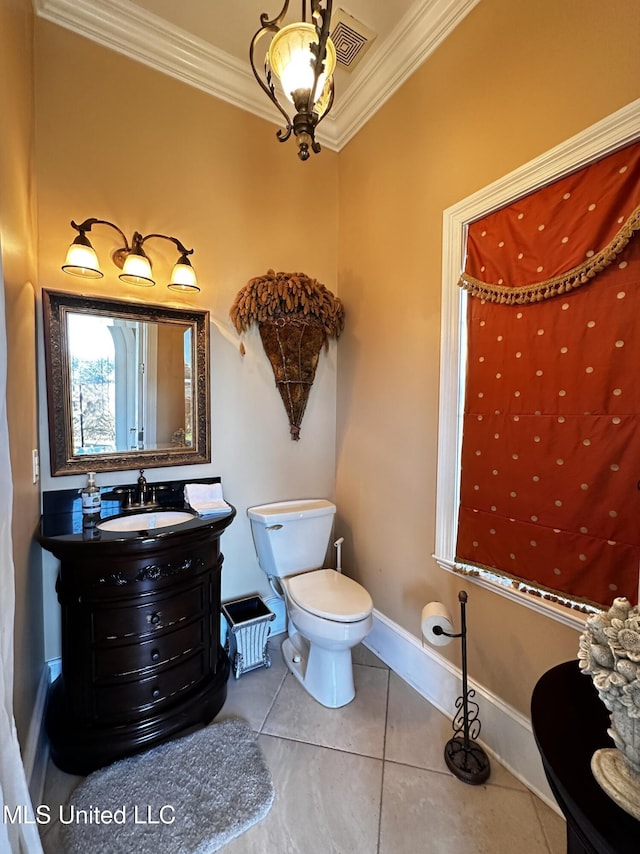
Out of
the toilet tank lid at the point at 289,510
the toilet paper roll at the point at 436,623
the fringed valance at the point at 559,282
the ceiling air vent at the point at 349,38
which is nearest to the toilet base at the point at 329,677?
the toilet paper roll at the point at 436,623

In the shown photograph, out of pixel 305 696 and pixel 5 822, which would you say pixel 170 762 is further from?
pixel 5 822

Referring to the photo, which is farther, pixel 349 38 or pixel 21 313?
pixel 349 38

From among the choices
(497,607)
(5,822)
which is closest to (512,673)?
(497,607)

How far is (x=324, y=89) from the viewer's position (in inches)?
45.3

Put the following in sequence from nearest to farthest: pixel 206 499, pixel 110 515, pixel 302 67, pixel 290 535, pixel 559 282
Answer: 1. pixel 302 67
2. pixel 559 282
3. pixel 110 515
4. pixel 206 499
5. pixel 290 535

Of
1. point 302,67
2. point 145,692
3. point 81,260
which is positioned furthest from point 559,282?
point 145,692

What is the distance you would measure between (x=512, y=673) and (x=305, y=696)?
38.9 inches

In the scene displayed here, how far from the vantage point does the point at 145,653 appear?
4.86 feet

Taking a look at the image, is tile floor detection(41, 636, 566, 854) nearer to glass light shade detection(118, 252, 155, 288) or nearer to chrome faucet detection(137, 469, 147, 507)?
chrome faucet detection(137, 469, 147, 507)

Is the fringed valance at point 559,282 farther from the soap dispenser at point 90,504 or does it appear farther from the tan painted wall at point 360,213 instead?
the soap dispenser at point 90,504

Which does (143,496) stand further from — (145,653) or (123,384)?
(145,653)

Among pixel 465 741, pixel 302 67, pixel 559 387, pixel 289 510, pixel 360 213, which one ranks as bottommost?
pixel 465 741

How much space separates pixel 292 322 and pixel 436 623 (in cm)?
169

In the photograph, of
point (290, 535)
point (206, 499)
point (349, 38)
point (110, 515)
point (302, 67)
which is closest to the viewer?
point (302, 67)
